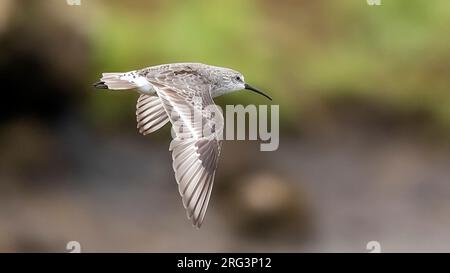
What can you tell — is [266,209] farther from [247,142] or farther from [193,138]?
[193,138]

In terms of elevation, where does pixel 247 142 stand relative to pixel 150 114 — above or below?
below

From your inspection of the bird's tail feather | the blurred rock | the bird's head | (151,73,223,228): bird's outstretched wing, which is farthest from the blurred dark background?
(151,73,223,228): bird's outstretched wing

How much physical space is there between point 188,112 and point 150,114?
34cm

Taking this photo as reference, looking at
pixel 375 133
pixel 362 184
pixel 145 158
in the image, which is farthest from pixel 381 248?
pixel 145 158

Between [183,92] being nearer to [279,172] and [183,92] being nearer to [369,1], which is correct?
[279,172]

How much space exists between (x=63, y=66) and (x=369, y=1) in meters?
1.69

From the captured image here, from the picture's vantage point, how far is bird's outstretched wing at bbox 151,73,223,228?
91.6 inches

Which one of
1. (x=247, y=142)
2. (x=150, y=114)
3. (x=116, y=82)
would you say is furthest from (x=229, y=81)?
(x=247, y=142)

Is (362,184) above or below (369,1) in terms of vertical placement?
below

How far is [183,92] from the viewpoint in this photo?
255cm

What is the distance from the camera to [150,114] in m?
2.76

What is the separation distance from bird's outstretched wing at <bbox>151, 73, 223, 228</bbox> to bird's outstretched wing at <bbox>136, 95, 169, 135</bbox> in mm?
187

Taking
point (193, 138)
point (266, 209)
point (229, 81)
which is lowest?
point (266, 209)

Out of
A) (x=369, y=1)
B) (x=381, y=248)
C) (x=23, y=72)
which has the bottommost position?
(x=381, y=248)
